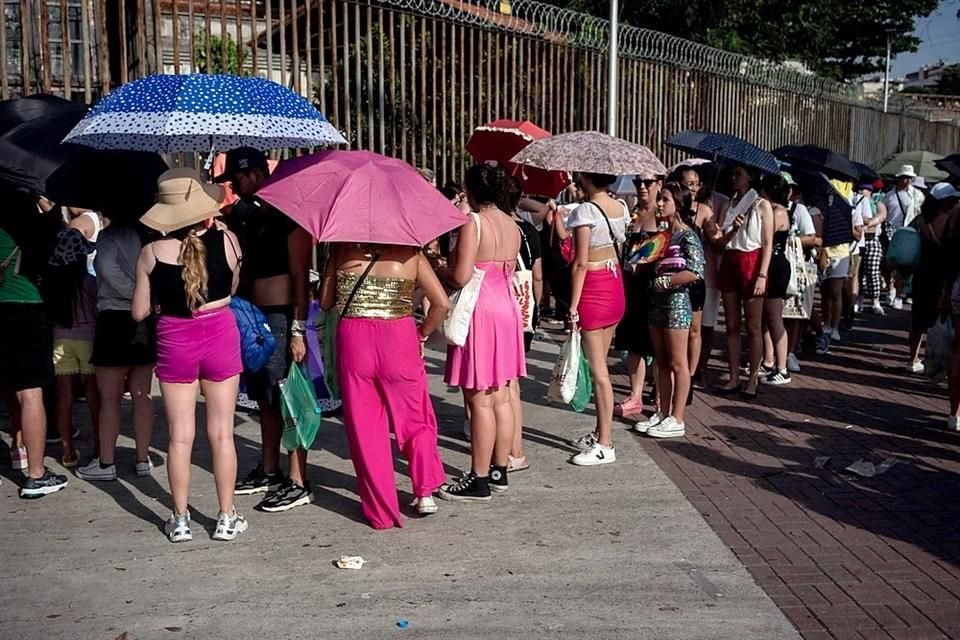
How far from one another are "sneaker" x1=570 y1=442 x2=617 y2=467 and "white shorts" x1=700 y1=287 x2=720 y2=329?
8.00 feet

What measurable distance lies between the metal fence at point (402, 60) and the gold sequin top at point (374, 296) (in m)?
4.33

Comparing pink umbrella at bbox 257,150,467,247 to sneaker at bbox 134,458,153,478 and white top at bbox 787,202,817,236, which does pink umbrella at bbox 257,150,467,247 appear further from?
white top at bbox 787,202,817,236

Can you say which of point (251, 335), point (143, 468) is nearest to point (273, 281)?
point (251, 335)

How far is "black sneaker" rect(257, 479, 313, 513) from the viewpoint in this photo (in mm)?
5992

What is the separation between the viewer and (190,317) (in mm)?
5336

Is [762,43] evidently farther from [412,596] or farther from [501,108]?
[412,596]

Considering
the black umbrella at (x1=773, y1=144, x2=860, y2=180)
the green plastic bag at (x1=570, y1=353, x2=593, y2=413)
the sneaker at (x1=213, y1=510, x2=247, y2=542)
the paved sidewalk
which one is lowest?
the paved sidewalk

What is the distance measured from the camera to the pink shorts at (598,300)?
6.90 m

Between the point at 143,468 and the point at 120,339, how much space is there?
0.88 meters

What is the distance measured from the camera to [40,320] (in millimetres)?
6234

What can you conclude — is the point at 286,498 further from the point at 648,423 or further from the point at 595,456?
the point at 648,423

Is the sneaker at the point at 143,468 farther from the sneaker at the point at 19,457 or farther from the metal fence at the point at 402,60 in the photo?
the metal fence at the point at 402,60

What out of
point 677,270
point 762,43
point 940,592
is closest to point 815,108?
point 762,43

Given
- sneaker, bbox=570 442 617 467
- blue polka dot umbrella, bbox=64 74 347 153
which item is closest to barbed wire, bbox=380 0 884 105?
blue polka dot umbrella, bbox=64 74 347 153
